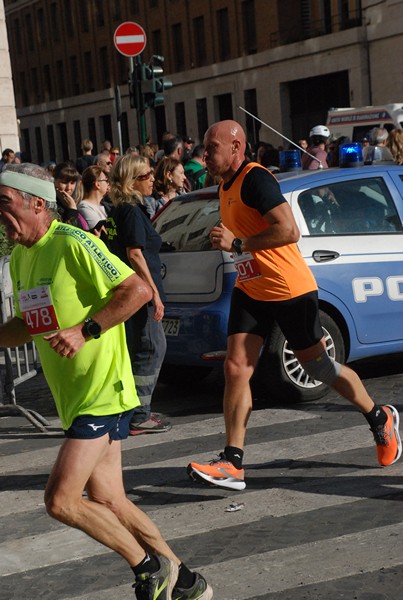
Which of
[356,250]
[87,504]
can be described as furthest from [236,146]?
[87,504]

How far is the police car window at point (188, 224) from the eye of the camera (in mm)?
8109

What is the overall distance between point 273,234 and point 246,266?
33 centimetres

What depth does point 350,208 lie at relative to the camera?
27.2ft

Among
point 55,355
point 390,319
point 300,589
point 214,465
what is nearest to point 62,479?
point 55,355

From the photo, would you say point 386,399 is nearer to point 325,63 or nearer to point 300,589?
point 300,589

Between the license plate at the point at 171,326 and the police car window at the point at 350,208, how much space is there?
1.12 metres

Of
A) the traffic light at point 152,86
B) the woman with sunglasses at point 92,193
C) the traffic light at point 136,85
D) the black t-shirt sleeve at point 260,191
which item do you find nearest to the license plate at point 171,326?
the woman with sunglasses at point 92,193

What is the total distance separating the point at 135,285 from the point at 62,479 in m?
0.71

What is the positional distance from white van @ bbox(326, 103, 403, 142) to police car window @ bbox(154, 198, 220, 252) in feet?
50.6

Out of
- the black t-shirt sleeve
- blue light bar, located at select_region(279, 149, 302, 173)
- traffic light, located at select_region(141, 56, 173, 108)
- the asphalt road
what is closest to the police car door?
the asphalt road

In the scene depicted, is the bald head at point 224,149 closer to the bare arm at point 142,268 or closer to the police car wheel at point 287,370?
the bare arm at point 142,268

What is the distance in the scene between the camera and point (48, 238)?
4164mm

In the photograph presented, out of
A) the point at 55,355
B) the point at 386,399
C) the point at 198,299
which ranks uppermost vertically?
the point at 55,355

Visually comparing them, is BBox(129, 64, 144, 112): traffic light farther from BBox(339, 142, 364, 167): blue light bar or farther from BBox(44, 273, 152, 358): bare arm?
BBox(44, 273, 152, 358): bare arm
